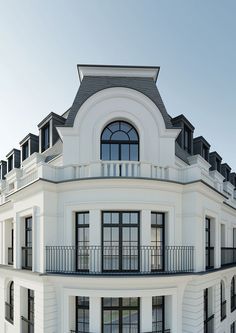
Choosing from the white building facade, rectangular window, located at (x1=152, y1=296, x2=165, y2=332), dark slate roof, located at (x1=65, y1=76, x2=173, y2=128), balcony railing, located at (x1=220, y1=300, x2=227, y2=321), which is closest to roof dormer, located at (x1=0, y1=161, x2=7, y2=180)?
the white building facade

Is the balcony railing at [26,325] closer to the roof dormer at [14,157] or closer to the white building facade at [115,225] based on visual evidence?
the white building facade at [115,225]

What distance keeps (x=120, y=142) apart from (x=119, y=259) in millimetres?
5693

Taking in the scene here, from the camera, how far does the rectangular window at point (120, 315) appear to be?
42.5 ft

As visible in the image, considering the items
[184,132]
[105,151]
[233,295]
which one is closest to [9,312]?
[105,151]

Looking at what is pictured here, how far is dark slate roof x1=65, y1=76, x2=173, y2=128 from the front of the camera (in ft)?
49.9

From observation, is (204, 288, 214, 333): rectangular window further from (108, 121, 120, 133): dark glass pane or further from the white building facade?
(108, 121, 120, 133): dark glass pane

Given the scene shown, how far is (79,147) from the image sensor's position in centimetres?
1455

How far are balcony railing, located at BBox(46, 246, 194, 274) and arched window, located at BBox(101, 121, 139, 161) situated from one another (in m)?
4.50

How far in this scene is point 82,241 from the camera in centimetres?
1362

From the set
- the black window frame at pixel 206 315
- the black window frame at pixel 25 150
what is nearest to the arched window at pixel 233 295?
the black window frame at pixel 206 315

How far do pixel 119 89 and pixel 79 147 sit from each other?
3.53m

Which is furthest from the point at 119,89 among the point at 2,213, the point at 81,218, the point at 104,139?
the point at 2,213

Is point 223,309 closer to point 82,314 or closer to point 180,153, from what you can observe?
point 82,314

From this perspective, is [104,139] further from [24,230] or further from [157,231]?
[24,230]
